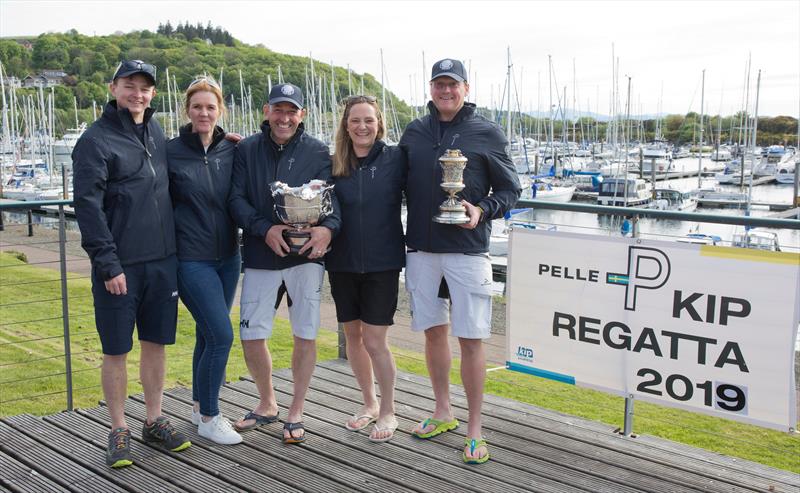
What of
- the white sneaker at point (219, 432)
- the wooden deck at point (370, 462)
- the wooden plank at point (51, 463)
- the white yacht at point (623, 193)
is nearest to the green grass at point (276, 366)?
the wooden deck at point (370, 462)

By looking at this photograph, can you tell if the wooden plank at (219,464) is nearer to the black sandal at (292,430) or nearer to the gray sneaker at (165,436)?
the gray sneaker at (165,436)

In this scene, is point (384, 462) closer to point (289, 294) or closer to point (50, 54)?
point (289, 294)

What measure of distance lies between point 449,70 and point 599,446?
2.33m

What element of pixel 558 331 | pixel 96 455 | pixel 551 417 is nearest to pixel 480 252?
pixel 558 331

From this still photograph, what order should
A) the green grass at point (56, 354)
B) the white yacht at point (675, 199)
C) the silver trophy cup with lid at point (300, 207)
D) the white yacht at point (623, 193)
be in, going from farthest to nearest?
the white yacht at point (675, 199)
the white yacht at point (623, 193)
the green grass at point (56, 354)
the silver trophy cup with lid at point (300, 207)

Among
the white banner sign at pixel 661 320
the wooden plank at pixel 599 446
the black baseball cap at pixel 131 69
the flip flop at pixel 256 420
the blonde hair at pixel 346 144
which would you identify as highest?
the black baseball cap at pixel 131 69

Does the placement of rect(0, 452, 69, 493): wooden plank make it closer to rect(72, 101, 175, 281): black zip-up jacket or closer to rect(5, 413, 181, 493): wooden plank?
rect(5, 413, 181, 493): wooden plank

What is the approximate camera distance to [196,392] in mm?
4234

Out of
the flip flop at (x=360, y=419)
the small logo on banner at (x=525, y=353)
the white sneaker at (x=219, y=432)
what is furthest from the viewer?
the small logo on banner at (x=525, y=353)

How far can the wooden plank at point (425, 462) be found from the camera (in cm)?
365

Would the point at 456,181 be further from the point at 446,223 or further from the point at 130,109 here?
the point at 130,109

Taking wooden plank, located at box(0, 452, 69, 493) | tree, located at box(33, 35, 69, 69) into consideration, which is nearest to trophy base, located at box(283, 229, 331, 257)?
wooden plank, located at box(0, 452, 69, 493)

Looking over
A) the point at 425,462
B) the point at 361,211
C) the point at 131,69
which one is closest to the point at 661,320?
the point at 425,462

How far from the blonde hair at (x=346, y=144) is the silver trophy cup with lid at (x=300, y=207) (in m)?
0.16
